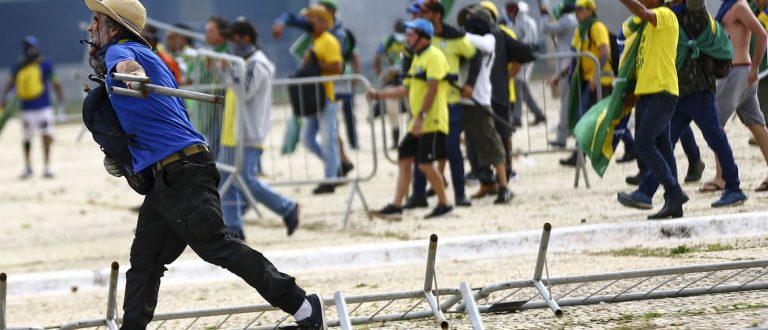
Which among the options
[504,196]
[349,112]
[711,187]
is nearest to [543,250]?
[711,187]

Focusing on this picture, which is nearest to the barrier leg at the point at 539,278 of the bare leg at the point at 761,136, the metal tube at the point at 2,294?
the metal tube at the point at 2,294

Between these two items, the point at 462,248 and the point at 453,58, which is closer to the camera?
the point at 462,248

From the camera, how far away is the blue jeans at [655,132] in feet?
30.8

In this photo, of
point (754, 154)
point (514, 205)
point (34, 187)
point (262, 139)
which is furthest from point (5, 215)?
point (754, 154)

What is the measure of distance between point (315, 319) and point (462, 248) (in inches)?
117

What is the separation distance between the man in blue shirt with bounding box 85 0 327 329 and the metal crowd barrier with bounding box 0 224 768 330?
1.16ft

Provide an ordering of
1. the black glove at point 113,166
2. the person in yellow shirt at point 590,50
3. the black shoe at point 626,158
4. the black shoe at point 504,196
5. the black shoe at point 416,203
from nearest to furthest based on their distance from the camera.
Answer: the black glove at point 113,166 < the black shoe at point 504,196 < the person in yellow shirt at point 590,50 < the black shoe at point 416,203 < the black shoe at point 626,158

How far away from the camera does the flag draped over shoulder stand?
375 inches

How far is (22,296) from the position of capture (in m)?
9.63

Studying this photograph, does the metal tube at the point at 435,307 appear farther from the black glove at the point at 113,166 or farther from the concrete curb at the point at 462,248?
the concrete curb at the point at 462,248

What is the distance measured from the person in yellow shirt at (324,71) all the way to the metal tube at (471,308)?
6.88m

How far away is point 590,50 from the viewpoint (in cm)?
1300

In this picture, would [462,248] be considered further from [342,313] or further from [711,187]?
[342,313]

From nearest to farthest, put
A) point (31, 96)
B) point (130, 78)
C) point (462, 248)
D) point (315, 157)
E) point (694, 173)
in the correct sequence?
point (130, 78), point (462, 248), point (694, 173), point (315, 157), point (31, 96)
